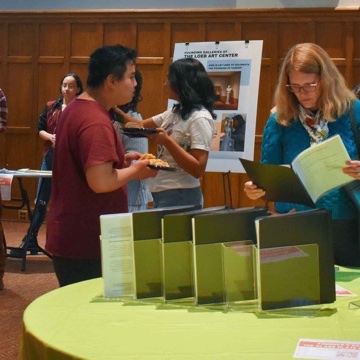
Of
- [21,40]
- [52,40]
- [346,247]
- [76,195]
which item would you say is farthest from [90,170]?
[21,40]

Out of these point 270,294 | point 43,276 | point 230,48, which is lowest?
point 43,276

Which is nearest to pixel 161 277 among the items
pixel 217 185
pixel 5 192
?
pixel 5 192

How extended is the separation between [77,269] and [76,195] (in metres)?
0.26

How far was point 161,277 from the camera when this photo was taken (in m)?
1.78

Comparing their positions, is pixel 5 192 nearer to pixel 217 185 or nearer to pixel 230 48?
pixel 230 48

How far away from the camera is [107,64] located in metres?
2.29

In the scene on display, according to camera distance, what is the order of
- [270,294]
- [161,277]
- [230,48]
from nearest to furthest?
[270,294] < [161,277] < [230,48]

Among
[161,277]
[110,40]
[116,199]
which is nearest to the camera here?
[161,277]

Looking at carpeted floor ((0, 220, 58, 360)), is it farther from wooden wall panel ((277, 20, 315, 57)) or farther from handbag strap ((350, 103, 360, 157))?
wooden wall panel ((277, 20, 315, 57))

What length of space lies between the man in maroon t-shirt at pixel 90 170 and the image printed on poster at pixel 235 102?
311 centimetres

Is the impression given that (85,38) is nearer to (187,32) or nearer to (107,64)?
(187,32)

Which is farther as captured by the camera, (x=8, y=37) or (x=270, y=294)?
(x=8, y=37)

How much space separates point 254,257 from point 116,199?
73cm

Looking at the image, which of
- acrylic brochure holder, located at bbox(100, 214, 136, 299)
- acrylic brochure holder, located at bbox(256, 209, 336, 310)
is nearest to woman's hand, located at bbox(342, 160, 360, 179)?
acrylic brochure holder, located at bbox(256, 209, 336, 310)
